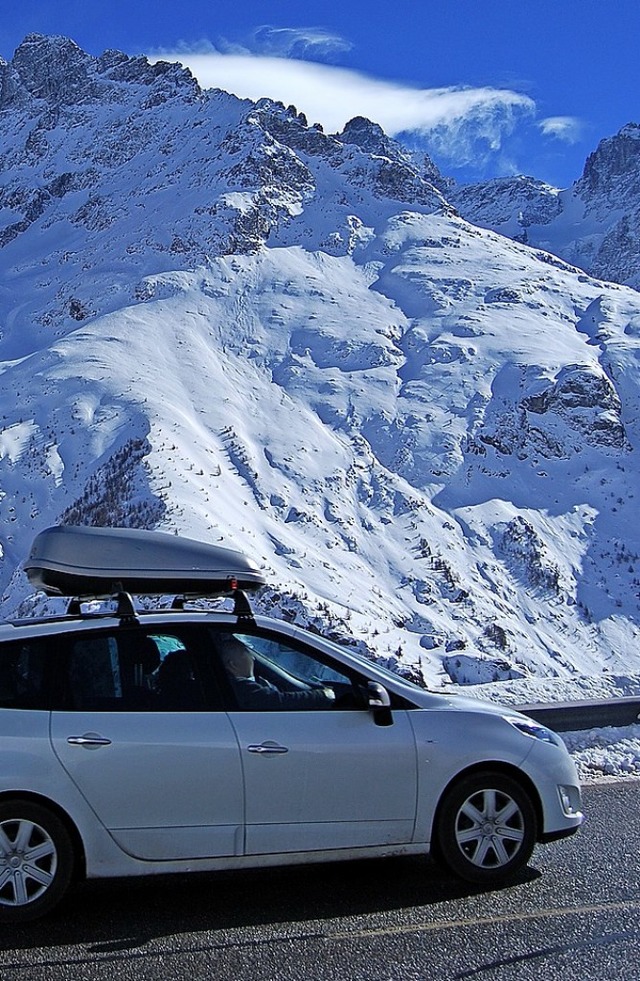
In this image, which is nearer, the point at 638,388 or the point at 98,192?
the point at 638,388

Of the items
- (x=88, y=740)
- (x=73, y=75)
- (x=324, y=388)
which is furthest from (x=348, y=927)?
(x=73, y=75)

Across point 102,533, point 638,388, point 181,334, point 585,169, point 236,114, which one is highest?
point 585,169

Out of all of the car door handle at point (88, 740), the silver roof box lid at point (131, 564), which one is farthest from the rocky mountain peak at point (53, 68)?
the car door handle at point (88, 740)

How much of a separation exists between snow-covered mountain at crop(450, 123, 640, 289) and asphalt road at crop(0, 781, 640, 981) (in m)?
121

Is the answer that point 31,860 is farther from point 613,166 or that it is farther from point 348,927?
point 613,166

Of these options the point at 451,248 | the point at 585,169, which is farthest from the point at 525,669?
the point at 585,169

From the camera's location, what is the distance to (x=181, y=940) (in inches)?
190

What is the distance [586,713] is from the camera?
A: 890 centimetres

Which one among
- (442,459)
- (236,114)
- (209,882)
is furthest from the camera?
(236,114)

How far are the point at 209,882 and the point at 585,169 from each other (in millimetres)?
173620

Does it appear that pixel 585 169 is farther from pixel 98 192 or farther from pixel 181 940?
pixel 181 940

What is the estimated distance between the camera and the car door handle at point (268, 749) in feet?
17.5

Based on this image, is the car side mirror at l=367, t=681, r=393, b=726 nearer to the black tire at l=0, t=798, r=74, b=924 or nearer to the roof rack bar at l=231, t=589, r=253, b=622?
the roof rack bar at l=231, t=589, r=253, b=622

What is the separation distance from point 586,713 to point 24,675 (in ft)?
17.1
